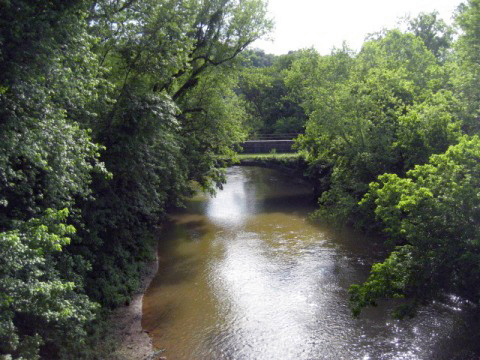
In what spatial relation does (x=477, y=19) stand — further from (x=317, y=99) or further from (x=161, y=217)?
(x=161, y=217)

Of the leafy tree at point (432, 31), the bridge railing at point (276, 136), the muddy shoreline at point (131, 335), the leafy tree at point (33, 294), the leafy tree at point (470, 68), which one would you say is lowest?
the muddy shoreline at point (131, 335)

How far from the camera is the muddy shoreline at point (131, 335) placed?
1137 centimetres

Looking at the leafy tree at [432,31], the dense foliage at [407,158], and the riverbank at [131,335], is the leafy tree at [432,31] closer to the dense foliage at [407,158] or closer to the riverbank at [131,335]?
the dense foliage at [407,158]

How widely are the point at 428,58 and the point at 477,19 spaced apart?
1290 cm

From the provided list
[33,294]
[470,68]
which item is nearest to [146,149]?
[33,294]

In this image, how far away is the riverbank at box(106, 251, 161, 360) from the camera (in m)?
11.4

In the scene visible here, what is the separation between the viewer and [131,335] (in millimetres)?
12562

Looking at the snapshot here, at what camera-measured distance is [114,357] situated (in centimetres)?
1059

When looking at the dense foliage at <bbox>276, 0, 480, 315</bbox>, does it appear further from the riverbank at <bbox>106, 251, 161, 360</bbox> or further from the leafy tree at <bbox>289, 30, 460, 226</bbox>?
the riverbank at <bbox>106, 251, 161, 360</bbox>

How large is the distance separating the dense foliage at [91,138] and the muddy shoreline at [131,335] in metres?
0.47

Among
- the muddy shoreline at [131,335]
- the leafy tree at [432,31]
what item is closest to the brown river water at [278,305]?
the muddy shoreline at [131,335]

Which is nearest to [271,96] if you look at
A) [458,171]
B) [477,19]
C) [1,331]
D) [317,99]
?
[317,99]

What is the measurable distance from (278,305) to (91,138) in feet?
25.5

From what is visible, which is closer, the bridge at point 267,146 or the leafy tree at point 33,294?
the leafy tree at point 33,294
